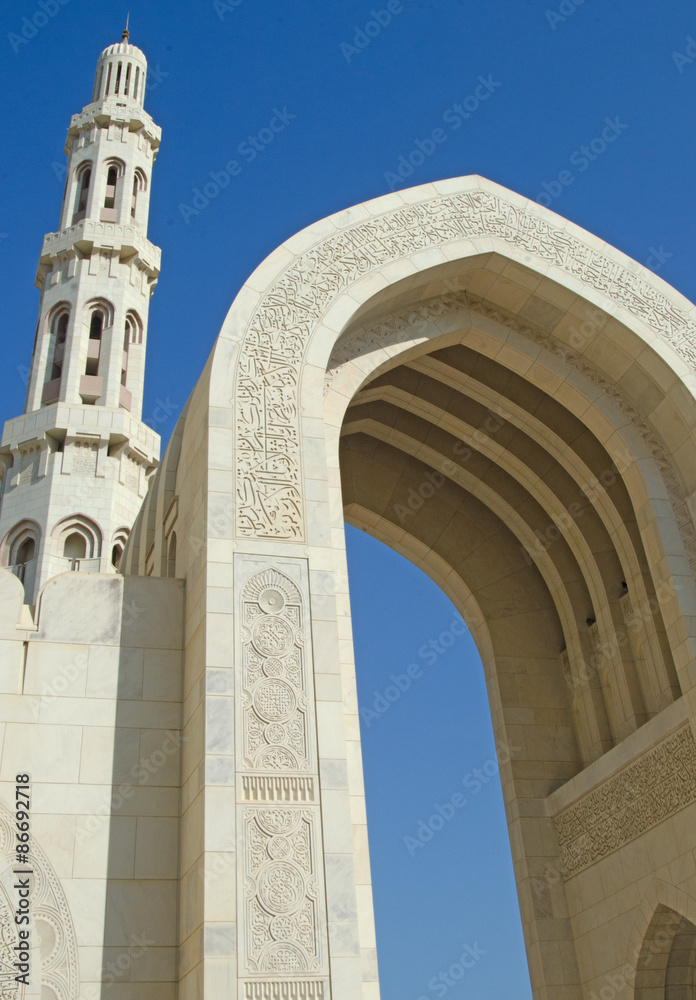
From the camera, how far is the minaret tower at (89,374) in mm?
18359

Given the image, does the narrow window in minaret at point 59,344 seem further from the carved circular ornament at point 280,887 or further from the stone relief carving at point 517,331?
the carved circular ornament at point 280,887

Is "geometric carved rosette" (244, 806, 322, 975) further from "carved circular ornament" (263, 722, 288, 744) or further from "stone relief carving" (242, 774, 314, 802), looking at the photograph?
"carved circular ornament" (263, 722, 288, 744)

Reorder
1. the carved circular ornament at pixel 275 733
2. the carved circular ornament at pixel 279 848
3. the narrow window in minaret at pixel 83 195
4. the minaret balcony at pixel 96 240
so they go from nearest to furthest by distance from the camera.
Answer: the carved circular ornament at pixel 279 848 → the carved circular ornament at pixel 275 733 → the minaret balcony at pixel 96 240 → the narrow window in minaret at pixel 83 195

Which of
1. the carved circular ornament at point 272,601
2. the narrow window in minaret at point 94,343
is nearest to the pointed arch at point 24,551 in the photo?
the narrow window in minaret at point 94,343

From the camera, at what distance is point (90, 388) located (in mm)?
19594

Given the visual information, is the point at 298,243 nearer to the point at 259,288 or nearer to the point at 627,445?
the point at 259,288

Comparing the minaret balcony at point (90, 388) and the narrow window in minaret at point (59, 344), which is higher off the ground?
the narrow window in minaret at point (59, 344)

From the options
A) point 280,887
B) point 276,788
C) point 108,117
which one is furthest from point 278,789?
point 108,117

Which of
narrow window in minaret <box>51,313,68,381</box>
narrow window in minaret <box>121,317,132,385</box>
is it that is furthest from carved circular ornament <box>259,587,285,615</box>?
narrow window in minaret <box>51,313,68,381</box>

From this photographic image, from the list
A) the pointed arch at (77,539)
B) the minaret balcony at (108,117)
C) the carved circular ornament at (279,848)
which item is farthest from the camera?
the minaret balcony at (108,117)

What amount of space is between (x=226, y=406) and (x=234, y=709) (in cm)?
236

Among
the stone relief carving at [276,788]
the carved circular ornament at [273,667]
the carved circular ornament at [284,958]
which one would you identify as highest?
the carved circular ornament at [273,667]

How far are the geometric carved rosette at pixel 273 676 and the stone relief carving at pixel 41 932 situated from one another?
136cm

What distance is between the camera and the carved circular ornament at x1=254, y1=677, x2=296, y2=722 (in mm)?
6297
